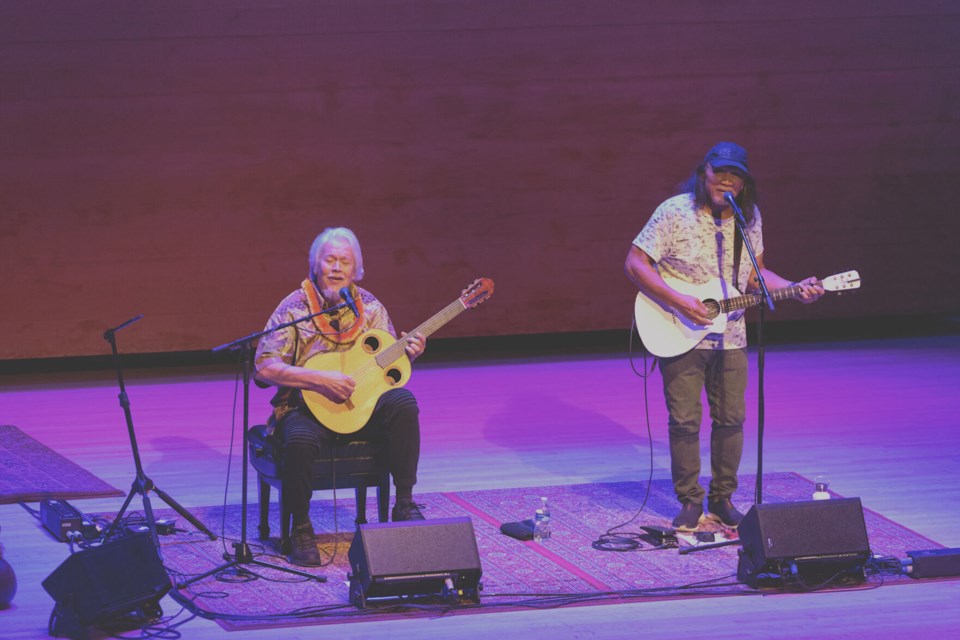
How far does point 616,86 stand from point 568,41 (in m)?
0.49

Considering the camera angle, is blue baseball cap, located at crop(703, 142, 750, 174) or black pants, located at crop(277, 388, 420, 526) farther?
blue baseball cap, located at crop(703, 142, 750, 174)

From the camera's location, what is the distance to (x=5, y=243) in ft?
30.8

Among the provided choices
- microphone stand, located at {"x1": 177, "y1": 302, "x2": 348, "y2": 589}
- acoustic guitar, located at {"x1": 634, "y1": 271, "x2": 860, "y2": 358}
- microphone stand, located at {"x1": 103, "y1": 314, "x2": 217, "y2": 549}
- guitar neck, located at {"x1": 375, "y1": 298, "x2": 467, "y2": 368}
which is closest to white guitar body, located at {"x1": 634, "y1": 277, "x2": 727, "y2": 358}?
acoustic guitar, located at {"x1": 634, "y1": 271, "x2": 860, "y2": 358}

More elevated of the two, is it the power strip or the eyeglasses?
the eyeglasses

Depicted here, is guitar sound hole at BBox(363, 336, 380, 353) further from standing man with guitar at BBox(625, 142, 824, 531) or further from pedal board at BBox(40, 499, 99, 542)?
pedal board at BBox(40, 499, 99, 542)

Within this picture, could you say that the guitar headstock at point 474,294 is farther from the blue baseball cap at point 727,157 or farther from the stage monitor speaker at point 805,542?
the stage monitor speaker at point 805,542

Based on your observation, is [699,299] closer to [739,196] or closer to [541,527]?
[739,196]

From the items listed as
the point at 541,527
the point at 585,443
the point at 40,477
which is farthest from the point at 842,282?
the point at 40,477

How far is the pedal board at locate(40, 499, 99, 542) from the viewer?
17.7ft

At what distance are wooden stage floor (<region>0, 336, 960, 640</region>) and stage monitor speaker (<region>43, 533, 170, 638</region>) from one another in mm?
158

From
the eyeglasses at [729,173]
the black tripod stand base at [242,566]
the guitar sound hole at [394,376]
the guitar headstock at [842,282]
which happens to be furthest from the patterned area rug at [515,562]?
the eyeglasses at [729,173]

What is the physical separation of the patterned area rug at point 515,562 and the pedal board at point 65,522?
0.31 meters

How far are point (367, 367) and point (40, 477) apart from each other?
79.1 inches

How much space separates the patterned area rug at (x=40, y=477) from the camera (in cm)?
600
